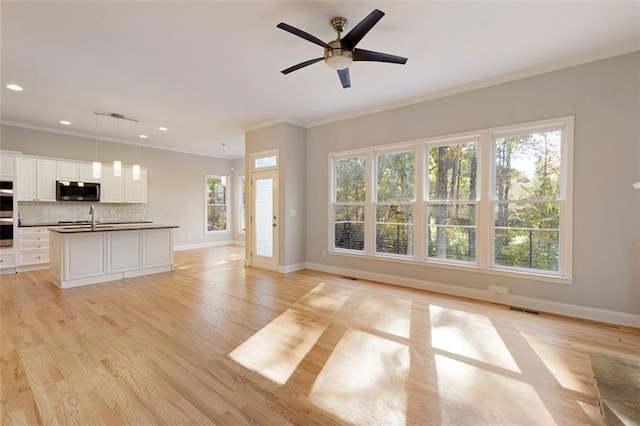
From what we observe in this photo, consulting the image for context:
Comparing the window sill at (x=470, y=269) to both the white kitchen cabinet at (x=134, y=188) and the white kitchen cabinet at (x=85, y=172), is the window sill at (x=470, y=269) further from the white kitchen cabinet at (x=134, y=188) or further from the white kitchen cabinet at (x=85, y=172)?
the white kitchen cabinet at (x=85, y=172)

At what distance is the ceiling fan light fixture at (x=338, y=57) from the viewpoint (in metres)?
2.76

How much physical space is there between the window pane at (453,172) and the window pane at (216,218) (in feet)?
23.6

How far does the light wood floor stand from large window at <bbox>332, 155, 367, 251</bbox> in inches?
62.7

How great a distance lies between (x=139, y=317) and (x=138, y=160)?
5.85 metres

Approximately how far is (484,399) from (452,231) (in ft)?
9.28

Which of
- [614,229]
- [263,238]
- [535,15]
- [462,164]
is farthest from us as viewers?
[263,238]

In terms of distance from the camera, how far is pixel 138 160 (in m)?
7.99

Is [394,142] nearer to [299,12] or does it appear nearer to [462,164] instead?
[462,164]

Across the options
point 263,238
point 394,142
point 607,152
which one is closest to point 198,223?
point 263,238

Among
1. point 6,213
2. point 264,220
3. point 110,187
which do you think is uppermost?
point 110,187

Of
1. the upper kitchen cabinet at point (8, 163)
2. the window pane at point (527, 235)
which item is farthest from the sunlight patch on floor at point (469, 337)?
the upper kitchen cabinet at point (8, 163)

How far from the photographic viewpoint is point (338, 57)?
278 centimetres

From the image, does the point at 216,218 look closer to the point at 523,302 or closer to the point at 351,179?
the point at 351,179

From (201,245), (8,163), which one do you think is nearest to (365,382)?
(8,163)
